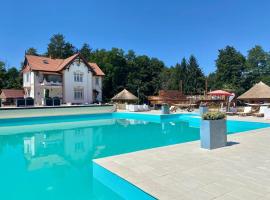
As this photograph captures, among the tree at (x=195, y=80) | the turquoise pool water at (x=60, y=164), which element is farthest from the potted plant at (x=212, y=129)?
the tree at (x=195, y=80)

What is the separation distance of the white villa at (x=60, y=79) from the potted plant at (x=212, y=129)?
2446 centimetres

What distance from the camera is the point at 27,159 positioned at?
7.93m

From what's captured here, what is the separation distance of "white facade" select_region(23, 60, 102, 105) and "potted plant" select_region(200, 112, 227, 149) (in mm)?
24459

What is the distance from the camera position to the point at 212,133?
21.4ft

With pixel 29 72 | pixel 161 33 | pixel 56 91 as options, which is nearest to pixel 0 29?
pixel 29 72

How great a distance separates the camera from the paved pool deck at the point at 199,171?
145 inches

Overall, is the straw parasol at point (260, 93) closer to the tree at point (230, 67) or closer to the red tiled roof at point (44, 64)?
the tree at point (230, 67)

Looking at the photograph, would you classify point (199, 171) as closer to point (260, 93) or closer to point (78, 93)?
point (260, 93)

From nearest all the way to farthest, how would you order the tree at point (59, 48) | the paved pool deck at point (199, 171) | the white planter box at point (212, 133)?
the paved pool deck at point (199, 171) → the white planter box at point (212, 133) → the tree at point (59, 48)

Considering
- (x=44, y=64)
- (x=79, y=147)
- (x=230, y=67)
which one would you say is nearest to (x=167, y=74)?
(x=230, y=67)

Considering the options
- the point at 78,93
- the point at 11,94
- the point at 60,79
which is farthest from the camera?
the point at 11,94

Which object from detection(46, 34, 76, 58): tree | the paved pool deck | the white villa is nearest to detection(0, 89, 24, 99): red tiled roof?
the white villa

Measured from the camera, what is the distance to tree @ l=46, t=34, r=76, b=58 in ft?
161

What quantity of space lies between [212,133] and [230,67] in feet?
122
